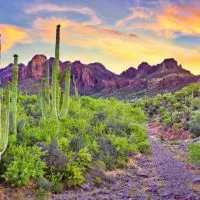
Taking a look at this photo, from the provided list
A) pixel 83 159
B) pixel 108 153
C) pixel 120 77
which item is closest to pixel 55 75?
pixel 108 153

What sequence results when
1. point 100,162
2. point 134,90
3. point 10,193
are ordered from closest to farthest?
point 10,193, point 100,162, point 134,90

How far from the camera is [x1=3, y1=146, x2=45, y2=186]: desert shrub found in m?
10.3

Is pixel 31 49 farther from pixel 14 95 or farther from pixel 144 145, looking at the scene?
pixel 14 95

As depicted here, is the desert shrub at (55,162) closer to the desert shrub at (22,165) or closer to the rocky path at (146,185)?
the desert shrub at (22,165)

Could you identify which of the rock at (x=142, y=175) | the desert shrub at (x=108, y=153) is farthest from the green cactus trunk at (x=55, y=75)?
the rock at (x=142, y=175)

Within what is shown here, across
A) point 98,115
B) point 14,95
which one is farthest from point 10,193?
point 98,115

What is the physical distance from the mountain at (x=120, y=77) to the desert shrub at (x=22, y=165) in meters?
91.3

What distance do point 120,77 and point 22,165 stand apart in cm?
13770

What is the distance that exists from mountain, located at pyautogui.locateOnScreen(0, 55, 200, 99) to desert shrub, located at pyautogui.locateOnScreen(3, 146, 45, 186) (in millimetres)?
91320

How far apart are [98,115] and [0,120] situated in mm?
12646

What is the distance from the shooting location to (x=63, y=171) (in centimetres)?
1177

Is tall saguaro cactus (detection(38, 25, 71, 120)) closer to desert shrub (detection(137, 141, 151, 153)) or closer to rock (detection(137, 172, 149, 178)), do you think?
rock (detection(137, 172, 149, 178))

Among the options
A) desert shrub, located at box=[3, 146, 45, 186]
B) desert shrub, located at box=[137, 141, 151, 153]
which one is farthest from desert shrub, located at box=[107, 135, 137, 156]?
desert shrub, located at box=[3, 146, 45, 186]

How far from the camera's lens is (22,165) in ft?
34.8
